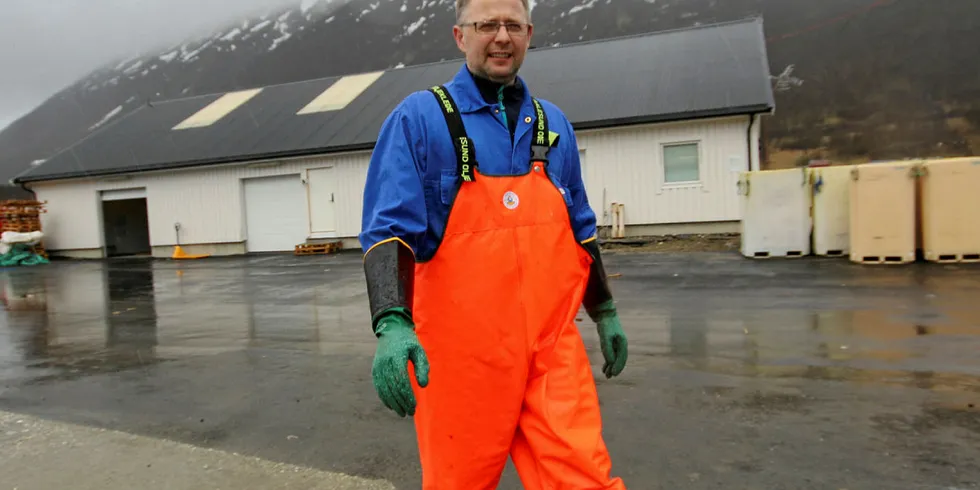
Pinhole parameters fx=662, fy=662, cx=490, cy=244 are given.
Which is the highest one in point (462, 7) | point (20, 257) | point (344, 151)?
point (344, 151)

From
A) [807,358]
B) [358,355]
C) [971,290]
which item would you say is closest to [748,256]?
[971,290]

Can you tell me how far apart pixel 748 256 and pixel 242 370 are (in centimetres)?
968

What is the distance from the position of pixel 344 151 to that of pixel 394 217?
18.5m

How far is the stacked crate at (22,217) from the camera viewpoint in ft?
70.5

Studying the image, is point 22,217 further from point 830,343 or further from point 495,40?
point 495,40

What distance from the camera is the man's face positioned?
2.10m

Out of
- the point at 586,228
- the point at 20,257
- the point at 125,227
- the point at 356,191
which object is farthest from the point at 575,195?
the point at 125,227

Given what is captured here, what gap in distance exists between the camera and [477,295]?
1.90 metres

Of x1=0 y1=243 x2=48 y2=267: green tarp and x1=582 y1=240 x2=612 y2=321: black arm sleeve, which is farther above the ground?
x1=582 y1=240 x2=612 y2=321: black arm sleeve

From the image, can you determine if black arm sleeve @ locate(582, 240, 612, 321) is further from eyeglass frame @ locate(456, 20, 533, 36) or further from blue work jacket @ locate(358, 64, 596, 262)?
eyeglass frame @ locate(456, 20, 533, 36)

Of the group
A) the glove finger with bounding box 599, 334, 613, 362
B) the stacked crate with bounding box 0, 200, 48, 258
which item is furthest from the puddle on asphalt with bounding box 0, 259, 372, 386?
the stacked crate with bounding box 0, 200, 48, 258

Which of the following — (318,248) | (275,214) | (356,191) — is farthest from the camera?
(275,214)

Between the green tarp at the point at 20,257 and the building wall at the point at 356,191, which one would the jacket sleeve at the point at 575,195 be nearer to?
the building wall at the point at 356,191

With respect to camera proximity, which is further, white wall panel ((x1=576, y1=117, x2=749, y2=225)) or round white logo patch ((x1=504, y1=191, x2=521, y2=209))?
white wall panel ((x1=576, y1=117, x2=749, y2=225))
